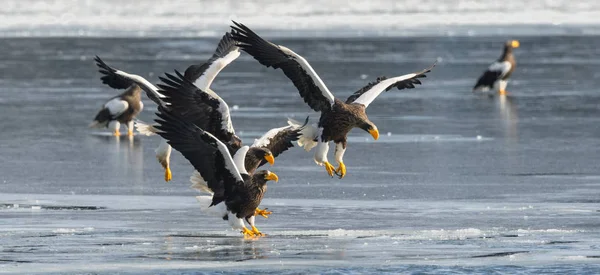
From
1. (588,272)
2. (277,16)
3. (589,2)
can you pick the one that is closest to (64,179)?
(588,272)

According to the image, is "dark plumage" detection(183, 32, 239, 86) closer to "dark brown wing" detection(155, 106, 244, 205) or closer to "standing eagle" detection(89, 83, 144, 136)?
"dark brown wing" detection(155, 106, 244, 205)

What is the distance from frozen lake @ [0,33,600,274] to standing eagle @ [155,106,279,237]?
160mm

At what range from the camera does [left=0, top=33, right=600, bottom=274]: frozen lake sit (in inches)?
267

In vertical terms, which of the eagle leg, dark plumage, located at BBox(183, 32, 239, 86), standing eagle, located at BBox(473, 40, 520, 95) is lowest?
the eagle leg

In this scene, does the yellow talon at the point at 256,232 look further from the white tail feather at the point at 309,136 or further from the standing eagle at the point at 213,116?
the white tail feather at the point at 309,136

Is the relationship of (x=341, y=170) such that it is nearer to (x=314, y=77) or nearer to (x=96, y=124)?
(x=314, y=77)

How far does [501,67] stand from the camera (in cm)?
1897

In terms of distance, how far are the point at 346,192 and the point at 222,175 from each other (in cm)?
A: 172

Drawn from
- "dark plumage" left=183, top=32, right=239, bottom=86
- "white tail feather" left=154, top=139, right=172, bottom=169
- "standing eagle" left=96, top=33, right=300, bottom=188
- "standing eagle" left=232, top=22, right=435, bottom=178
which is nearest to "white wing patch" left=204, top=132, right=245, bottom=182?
"standing eagle" left=96, top=33, right=300, bottom=188

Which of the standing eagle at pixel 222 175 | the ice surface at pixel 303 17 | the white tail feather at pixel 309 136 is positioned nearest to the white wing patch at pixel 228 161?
the standing eagle at pixel 222 175

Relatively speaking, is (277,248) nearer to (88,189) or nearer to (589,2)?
(88,189)

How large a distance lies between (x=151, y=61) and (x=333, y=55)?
3.44 m

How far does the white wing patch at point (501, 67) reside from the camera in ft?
61.4

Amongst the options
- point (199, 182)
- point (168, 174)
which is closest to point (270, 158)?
point (199, 182)
